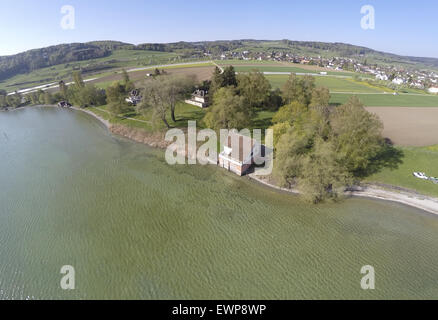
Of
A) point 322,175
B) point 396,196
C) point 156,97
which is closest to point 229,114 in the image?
point 156,97

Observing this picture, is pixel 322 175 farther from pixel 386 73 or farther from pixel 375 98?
pixel 386 73

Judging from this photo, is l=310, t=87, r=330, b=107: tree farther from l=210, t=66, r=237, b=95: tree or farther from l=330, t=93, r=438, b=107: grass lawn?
l=330, t=93, r=438, b=107: grass lawn

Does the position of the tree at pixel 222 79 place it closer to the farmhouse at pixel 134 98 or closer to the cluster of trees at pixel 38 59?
the farmhouse at pixel 134 98

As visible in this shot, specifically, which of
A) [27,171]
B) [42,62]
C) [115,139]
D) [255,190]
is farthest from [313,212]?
[42,62]

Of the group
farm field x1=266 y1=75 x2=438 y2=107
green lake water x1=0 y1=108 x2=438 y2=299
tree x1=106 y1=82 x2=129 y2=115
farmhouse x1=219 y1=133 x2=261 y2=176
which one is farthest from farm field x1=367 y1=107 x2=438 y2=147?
tree x1=106 y1=82 x2=129 y2=115
